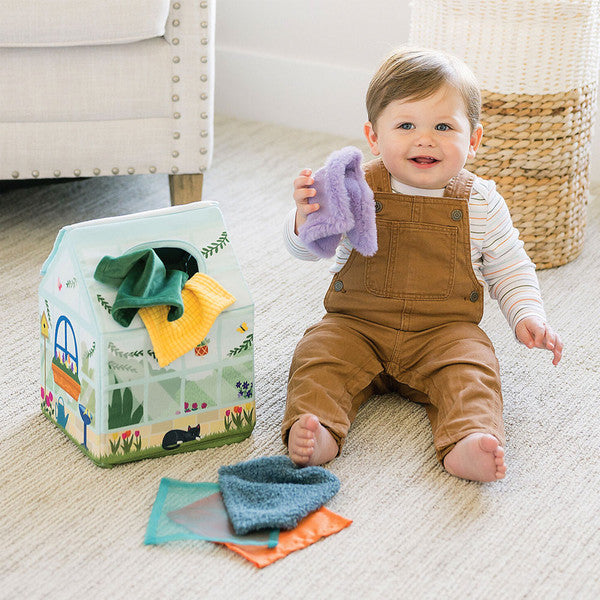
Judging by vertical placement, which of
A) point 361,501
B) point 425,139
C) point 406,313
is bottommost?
point 361,501

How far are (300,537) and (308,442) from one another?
118mm

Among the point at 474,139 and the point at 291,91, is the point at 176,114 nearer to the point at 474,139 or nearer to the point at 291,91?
the point at 474,139

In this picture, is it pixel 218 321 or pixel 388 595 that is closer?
pixel 388 595

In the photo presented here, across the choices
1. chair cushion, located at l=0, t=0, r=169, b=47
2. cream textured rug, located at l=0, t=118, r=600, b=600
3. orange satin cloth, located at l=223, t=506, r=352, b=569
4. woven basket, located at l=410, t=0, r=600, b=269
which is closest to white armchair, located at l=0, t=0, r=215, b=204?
chair cushion, located at l=0, t=0, r=169, b=47

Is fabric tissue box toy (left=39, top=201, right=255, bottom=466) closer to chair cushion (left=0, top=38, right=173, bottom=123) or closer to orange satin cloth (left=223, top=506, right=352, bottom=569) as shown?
orange satin cloth (left=223, top=506, right=352, bottom=569)

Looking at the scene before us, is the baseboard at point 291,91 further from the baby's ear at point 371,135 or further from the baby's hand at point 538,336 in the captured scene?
the baby's hand at point 538,336

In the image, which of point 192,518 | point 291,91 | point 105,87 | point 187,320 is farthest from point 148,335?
point 291,91

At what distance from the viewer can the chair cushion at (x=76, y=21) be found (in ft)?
4.68

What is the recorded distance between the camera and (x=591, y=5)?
141 centimetres

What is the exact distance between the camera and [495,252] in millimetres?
1196

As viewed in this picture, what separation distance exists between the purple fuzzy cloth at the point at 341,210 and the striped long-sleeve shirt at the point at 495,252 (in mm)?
77

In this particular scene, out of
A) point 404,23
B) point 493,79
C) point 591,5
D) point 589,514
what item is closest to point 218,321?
point 589,514

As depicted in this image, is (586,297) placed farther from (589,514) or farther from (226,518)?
(226,518)

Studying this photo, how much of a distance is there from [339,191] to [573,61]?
60 centimetres
